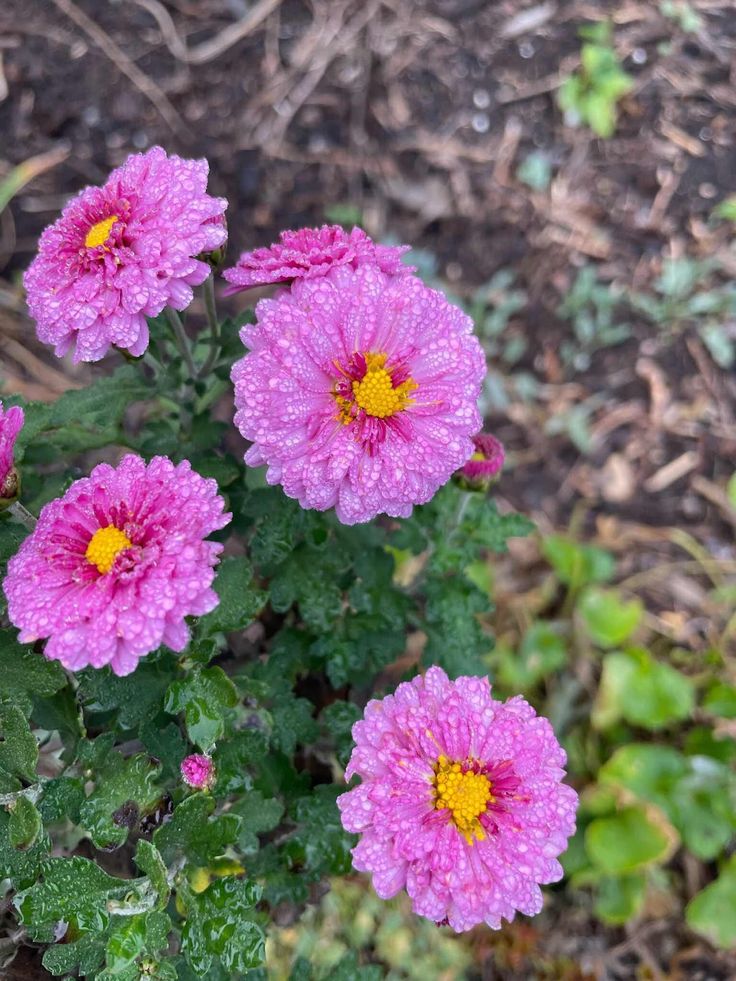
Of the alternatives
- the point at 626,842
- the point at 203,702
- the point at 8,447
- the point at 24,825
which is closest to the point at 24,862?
the point at 24,825

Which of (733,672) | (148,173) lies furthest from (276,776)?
(733,672)

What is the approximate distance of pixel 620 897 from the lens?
2361 millimetres

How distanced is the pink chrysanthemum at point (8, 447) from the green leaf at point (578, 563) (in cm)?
179

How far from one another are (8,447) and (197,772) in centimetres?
54

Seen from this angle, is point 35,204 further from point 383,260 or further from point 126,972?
point 126,972

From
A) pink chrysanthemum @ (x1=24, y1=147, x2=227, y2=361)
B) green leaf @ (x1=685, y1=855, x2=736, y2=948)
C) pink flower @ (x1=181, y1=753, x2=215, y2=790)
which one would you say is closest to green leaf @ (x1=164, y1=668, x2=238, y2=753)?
pink flower @ (x1=181, y1=753, x2=215, y2=790)

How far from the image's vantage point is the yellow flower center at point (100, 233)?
52.0 inches

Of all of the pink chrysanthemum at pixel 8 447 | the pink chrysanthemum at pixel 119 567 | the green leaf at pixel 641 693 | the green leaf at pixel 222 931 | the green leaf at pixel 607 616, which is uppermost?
the pink chrysanthemum at pixel 8 447

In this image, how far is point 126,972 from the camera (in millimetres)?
1164

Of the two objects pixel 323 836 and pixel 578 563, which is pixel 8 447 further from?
pixel 578 563

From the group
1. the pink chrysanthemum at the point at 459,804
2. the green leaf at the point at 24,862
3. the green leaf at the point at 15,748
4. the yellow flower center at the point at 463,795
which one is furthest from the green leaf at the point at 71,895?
the yellow flower center at the point at 463,795

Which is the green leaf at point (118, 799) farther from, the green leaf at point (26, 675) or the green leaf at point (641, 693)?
the green leaf at point (641, 693)

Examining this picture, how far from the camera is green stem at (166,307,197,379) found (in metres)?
1.43

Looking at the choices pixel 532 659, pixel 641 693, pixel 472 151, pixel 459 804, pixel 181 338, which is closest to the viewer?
pixel 459 804
